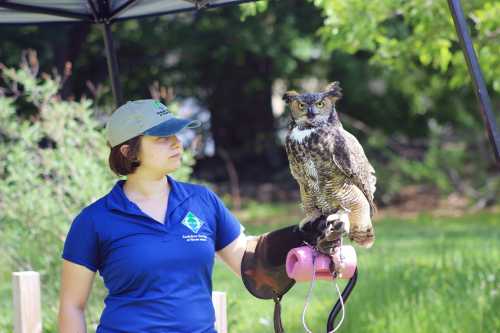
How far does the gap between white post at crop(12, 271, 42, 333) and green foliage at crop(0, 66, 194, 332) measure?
919mm

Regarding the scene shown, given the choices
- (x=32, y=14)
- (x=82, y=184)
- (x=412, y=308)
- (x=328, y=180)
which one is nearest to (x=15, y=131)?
(x=82, y=184)

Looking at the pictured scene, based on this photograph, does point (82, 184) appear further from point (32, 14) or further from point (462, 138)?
point (462, 138)

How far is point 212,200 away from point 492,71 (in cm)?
291

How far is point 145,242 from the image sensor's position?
2486mm

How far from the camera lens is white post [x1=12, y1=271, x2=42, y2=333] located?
3.36 meters

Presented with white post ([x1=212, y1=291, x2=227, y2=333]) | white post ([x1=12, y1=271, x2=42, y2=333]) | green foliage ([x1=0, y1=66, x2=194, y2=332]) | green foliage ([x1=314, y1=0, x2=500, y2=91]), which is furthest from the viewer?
green foliage ([x1=314, y1=0, x2=500, y2=91])

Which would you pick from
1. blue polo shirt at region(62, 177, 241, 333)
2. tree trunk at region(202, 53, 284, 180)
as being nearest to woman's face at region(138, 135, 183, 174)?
blue polo shirt at region(62, 177, 241, 333)

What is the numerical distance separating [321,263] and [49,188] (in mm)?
2519

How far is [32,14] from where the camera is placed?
11.8 ft

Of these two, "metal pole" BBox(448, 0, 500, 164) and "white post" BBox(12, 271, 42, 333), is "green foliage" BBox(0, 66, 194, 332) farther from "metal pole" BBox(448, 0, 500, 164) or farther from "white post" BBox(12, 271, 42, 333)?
"metal pole" BBox(448, 0, 500, 164)

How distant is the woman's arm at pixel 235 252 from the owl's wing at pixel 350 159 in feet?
1.45

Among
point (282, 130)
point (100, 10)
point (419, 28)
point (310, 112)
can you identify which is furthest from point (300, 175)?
point (282, 130)

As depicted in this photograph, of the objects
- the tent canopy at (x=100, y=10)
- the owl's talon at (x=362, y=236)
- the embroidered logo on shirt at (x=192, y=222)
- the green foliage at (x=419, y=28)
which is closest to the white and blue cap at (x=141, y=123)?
the embroidered logo on shirt at (x=192, y=222)

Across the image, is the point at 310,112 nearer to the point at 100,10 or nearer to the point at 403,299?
the point at 100,10
